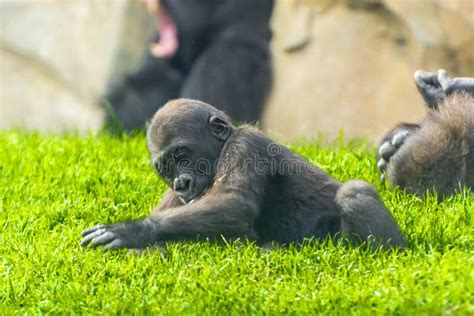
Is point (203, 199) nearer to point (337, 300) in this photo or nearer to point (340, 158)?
point (337, 300)

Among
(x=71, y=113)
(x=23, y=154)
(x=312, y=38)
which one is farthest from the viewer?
(x=71, y=113)

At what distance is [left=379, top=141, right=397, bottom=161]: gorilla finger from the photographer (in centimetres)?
529

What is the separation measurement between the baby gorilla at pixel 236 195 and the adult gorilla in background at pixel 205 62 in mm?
4196

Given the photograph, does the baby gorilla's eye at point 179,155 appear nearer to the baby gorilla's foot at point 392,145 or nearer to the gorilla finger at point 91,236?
the gorilla finger at point 91,236

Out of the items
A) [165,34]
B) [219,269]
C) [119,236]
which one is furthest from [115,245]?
[165,34]

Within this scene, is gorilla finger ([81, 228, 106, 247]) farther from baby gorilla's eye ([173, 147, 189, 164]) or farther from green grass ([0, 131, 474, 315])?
baby gorilla's eye ([173, 147, 189, 164])

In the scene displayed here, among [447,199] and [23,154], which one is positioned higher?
[447,199]

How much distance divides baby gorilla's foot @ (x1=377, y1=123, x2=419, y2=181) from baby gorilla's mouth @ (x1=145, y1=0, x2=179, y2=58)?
186 inches

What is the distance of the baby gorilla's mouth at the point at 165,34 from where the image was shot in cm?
977

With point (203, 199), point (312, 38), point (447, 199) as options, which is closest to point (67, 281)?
point (203, 199)

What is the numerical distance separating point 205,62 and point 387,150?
4212 millimetres

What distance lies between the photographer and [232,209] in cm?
410

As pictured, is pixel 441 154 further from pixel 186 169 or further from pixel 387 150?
pixel 186 169

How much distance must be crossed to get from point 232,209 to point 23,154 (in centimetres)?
248
